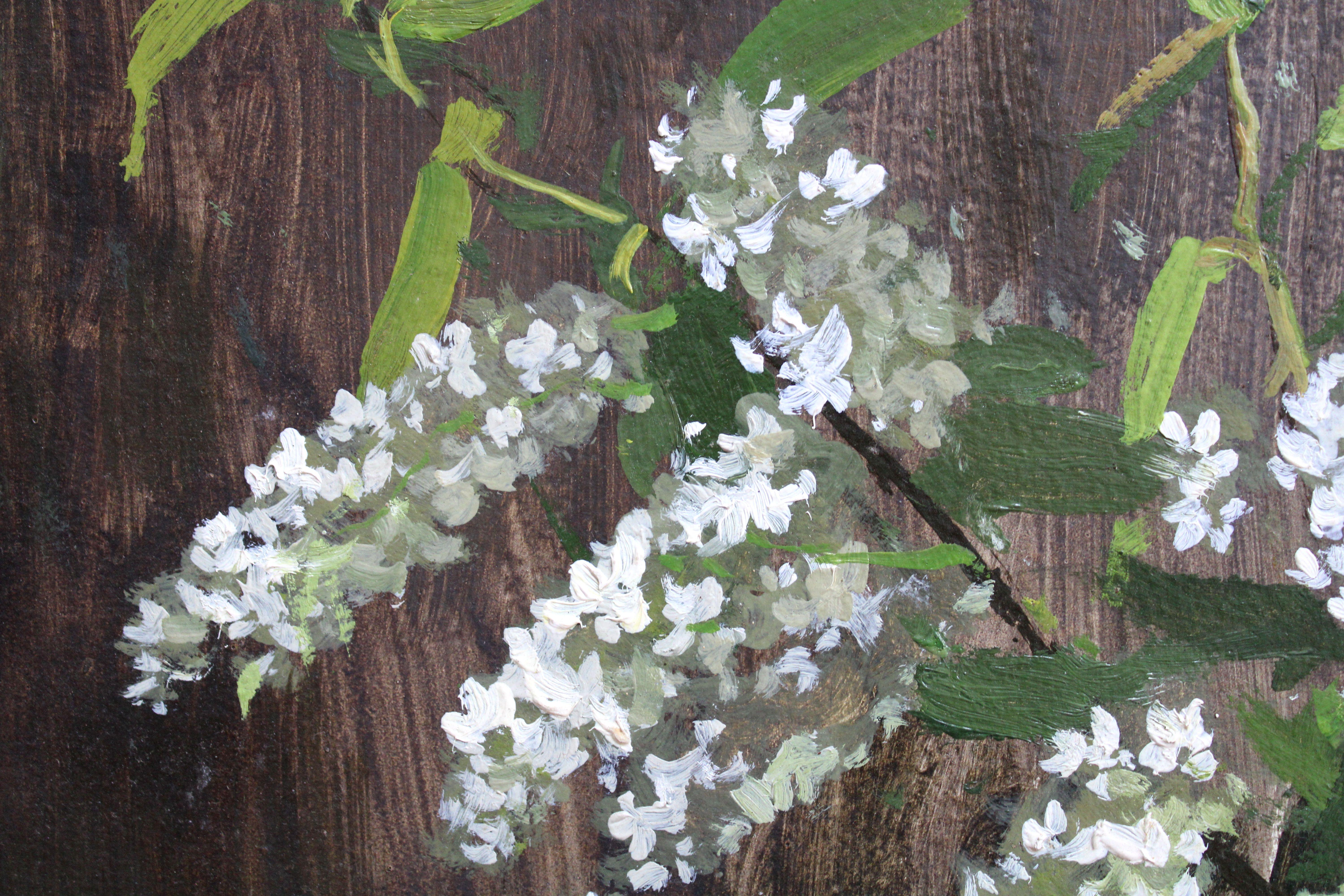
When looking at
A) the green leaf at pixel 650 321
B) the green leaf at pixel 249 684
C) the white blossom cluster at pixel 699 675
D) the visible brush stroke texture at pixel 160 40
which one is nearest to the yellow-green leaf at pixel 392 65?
the visible brush stroke texture at pixel 160 40

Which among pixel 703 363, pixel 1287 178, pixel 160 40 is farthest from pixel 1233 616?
pixel 160 40

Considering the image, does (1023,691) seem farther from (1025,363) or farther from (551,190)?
(551,190)

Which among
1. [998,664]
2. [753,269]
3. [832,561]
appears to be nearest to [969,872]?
[998,664]

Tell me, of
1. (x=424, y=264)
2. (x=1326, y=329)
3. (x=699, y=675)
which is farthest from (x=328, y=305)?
(x=1326, y=329)

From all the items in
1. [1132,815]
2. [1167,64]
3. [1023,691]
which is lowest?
[1132,815]

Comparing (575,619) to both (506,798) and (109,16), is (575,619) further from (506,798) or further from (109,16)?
(109,16)

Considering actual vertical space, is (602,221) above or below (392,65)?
below
